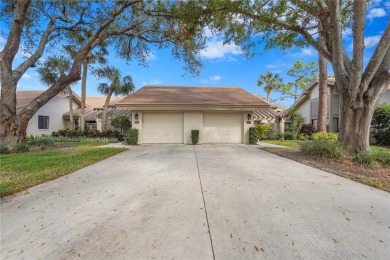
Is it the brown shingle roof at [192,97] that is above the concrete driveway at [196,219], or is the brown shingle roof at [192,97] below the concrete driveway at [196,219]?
above

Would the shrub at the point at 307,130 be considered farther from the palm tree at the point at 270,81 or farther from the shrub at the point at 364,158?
the palm tree at the point at 270,81

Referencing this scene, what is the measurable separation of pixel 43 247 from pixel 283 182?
4740 millimetres

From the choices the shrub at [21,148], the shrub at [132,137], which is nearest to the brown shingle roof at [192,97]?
the shrub at [132,137]

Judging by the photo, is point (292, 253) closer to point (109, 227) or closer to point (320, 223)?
point (320, 223)

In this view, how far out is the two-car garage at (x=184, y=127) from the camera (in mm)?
15031

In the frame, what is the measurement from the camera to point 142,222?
3.06 metres

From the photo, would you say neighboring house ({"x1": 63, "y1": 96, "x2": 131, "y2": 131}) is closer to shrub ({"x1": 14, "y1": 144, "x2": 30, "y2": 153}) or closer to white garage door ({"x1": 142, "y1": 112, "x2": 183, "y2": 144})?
white garage door ({"x1": 142, "y1": 112, "x2": 183, "y2": 144})

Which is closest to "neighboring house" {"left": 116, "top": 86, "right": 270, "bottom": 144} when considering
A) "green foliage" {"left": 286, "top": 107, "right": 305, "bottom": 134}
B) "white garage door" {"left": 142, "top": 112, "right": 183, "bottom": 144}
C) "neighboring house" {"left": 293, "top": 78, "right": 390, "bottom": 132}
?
"white garage door" {"left": 142, "top": 112, "right": 183, "bottom": 144}

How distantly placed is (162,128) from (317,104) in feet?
54.2

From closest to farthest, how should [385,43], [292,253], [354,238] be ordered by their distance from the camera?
[292,253]
[354,238]
[385,43]

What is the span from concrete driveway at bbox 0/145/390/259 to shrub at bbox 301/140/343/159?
112 inches

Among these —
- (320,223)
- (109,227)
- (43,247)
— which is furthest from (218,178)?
(43,247)

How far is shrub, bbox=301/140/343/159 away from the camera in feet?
25.5

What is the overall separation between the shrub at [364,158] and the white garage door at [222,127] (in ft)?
27.2
